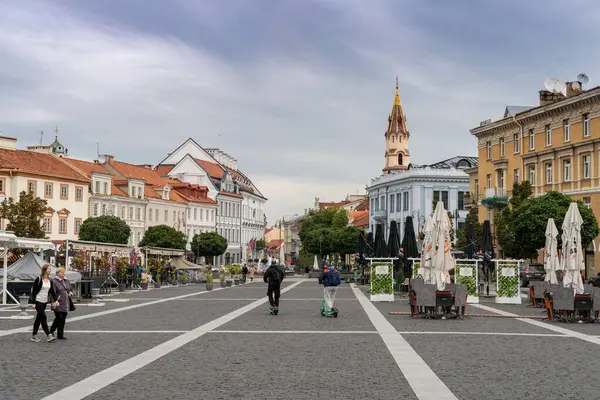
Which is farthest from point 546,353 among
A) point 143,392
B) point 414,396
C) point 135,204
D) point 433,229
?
point 135,204

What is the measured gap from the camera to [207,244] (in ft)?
303

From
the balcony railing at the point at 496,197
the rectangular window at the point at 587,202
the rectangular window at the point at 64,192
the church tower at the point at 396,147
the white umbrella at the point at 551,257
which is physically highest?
the church tower at the point at 396,147

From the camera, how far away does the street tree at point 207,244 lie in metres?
92.2

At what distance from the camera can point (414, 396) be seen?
31.7ft

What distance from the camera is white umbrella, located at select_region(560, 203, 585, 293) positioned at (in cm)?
2317

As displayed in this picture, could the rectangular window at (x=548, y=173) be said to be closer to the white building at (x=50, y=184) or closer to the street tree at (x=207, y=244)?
the white building at (x=50, y=184)

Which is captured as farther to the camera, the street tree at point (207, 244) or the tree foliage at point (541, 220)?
the street tree at point (207, 244)

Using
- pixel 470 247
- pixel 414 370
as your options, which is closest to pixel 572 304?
pixel 414 370

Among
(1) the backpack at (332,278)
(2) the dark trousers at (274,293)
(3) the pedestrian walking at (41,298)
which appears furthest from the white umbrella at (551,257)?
(3) the pedestrian walking at (41,298)

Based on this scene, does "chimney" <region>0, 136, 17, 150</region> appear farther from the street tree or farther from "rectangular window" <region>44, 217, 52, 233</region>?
the street tree

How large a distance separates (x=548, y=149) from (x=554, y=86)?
5938 mm

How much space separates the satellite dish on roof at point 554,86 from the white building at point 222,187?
56041 mm

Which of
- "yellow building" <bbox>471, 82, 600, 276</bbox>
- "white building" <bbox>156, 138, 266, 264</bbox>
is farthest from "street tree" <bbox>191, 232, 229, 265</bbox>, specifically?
"yellow building" <bbox>471, 82, 600, 276</bbox>

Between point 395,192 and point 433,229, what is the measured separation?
7625 centimetres
